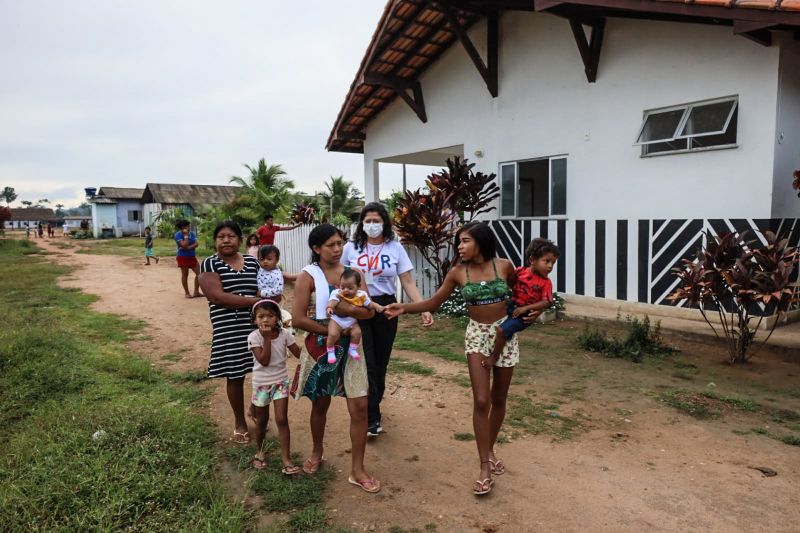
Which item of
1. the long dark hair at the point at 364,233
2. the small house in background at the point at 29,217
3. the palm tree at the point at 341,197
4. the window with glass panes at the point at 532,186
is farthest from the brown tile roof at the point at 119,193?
the long dark hair at the point at 364,233

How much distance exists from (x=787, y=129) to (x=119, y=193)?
46720 millimetres

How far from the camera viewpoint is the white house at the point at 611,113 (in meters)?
6.70

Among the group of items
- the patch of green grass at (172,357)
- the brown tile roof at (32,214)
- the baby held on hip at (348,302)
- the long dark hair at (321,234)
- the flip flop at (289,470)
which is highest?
the brown tile roof at (32,214)

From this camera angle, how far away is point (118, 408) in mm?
4340

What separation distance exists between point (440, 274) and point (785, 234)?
16.9 feet

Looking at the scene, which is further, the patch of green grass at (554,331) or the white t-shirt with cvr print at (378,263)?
the patch of green grass at (554,331)

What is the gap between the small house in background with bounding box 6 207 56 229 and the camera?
6962cm

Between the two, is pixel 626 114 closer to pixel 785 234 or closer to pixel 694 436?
pixel 785 234

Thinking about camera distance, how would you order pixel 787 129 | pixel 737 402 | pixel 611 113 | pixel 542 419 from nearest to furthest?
pixel 542 419 → pixel 737 402 → pixel 787 129 → pixel 611 113

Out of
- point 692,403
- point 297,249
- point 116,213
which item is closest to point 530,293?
Answer: point 692,403

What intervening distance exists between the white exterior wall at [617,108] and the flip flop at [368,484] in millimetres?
6191

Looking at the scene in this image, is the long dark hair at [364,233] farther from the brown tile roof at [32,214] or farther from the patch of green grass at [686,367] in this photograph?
the brown tile roof at [32,214]

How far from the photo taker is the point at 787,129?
6.71m

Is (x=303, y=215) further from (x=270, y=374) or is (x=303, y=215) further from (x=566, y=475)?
(x=566, y=475)
